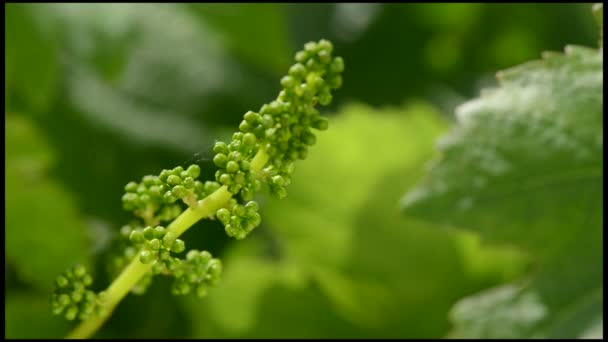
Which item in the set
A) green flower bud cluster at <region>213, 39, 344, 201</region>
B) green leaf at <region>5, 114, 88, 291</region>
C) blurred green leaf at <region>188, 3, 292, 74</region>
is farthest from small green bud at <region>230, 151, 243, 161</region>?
blurred green leaf at <region>188, 3, 292, 74</region>

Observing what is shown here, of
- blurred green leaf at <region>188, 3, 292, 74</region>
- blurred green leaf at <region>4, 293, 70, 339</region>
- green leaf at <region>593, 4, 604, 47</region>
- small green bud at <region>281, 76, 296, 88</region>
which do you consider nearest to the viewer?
small green bud at <region>281, 76, 296, 88</region>

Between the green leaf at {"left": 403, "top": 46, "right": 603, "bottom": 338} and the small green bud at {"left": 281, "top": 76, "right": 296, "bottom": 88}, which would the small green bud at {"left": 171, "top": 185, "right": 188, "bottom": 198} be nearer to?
the small green bud at {"left": 281, "top": 76, "right": 296, "bottom": 88}

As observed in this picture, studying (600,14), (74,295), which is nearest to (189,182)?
(74,295)

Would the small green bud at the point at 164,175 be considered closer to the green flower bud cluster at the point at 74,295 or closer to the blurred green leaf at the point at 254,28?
the green flower bud cluster at the point at 74,295

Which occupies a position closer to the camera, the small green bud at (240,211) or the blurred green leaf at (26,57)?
the small green bud at (240,211)

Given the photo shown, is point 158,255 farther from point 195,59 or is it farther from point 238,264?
point 195,59

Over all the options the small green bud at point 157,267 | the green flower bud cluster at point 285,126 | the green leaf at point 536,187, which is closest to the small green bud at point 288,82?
the green flower bud cluster at point 285,126

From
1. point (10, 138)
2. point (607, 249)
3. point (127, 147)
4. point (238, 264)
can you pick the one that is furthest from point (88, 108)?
point (607, 249)
